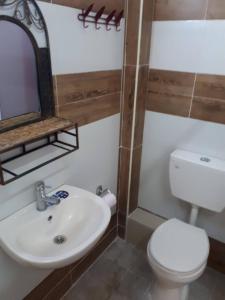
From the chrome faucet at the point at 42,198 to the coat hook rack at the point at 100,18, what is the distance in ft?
2.86

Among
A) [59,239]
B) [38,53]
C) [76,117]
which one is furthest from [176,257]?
[38,53]

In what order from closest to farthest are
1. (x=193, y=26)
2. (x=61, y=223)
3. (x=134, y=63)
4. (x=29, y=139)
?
(x=29, y=139) → (x=61, y=223) → (x=193, y=26) → (x=134, y=63)

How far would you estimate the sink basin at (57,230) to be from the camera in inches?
39.8

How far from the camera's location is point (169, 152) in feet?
6.12

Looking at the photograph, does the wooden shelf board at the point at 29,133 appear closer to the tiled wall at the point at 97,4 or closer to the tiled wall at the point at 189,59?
the tiled wall at the point at 97,4

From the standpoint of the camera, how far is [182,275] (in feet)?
4.53

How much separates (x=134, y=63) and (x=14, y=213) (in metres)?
1.16

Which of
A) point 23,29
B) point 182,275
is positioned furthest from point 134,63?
point 182,275

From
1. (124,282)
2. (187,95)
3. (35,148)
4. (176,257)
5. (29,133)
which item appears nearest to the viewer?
(29,133)

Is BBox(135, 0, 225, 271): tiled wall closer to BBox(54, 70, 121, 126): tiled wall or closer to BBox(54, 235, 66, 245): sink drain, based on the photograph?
BBox(54, 70, 121, 126): tiled wall

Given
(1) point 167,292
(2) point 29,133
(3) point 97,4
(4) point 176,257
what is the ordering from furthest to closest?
(1) point 167,292 → (4) point 176,257 → (3) point 97,4 → (2) point 29,133

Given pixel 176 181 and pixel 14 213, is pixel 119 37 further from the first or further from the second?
pixel 14 213

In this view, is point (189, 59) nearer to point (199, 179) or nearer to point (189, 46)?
point (189, 46)

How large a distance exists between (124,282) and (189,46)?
1.69m
